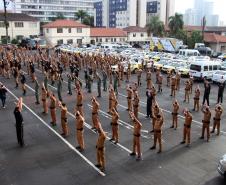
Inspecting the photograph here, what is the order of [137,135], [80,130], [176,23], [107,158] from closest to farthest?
1. [137,135]
2. [107,158]
3. [80,130]
4. [176,23]

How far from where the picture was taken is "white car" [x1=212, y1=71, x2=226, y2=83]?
28094 mm

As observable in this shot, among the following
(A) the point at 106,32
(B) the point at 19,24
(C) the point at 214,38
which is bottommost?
(C) the point at 214,38

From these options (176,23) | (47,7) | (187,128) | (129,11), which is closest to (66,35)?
(176,23)

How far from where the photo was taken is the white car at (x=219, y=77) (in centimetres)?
2809

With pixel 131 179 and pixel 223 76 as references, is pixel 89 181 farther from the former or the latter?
pixel 223 76

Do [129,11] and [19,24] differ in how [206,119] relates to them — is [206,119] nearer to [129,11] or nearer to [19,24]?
[19,24]

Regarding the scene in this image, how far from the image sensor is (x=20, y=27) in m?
71.2

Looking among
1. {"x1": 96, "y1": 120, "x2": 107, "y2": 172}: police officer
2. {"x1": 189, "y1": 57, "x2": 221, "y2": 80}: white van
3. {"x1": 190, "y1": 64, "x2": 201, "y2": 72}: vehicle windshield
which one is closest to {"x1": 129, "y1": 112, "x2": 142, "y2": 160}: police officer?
{"x1": 96, "y1": 120, "x2": 107, "y2": 172}: police officer

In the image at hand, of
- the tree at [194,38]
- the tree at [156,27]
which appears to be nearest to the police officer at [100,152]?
the tree at [194,38]

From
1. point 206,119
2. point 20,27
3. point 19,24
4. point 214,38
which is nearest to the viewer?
point 206,119

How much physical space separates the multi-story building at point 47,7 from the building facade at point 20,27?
64.3 meters

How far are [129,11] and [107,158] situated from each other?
9559 centimetres

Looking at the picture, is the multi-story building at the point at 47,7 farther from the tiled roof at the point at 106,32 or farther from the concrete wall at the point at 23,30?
the tiled roof at the point at 106,32

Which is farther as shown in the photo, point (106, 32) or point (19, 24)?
point (106, 32)
